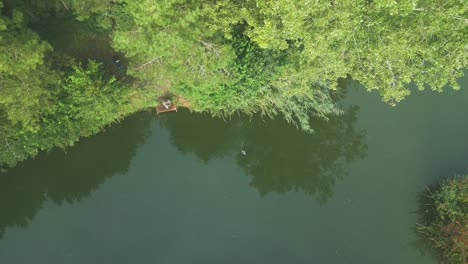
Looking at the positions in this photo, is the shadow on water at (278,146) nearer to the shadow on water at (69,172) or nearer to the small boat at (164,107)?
the small boat at (164,107)

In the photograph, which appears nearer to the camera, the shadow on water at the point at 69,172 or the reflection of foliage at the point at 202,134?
the shadow on water at the point at 69,172

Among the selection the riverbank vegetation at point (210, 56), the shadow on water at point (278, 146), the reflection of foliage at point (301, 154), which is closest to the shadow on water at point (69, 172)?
the riverbank vegetation at point (210, 56)

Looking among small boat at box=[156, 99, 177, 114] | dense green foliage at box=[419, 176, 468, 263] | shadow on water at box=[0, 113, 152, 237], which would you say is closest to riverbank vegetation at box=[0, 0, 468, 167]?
small boat at box=[156, 99, 177, 114]

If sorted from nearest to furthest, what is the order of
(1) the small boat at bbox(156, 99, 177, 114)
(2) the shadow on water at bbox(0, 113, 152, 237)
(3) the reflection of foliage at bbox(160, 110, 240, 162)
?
(2) the shadow on water at bbox(0, 113, 152, 237)
(1) the small boat at bbox(156, 99, 177, 114)
(3) the reflection of foliage at bbox(160, 110, 240, 162)

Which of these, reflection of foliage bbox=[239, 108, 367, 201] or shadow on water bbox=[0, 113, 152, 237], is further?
reflection of foliage bbox=[239, 108, 367, 201]

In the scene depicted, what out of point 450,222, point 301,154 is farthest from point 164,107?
point 450,222

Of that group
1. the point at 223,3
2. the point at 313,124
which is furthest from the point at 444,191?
the point at 223,3

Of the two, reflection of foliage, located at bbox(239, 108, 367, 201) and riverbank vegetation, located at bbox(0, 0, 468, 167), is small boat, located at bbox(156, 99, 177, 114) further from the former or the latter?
reflection of foliage, located at bbox(239, 108, 367, 201)
